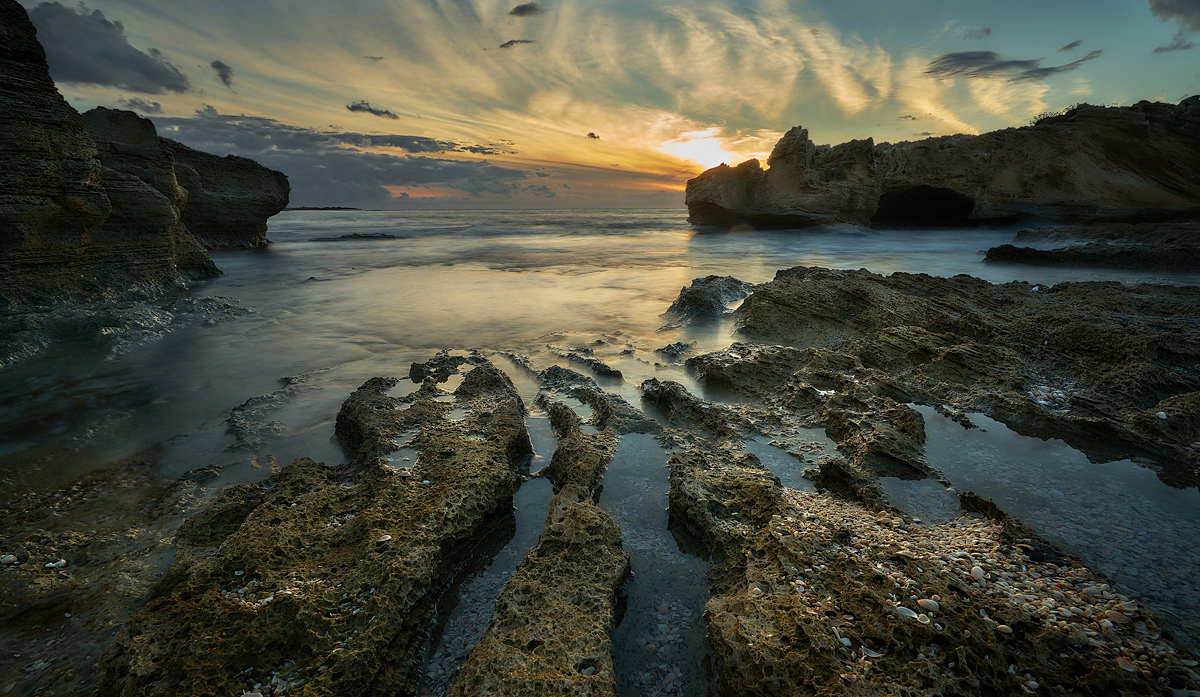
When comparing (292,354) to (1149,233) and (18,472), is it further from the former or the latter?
(1149,233)

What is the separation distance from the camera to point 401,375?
579 centimetres

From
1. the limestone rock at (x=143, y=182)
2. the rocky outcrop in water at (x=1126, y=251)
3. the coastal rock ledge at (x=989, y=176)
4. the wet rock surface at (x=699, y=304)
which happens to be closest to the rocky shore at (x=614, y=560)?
the wet rock surface at (x=699, y=304)

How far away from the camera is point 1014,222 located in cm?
2619

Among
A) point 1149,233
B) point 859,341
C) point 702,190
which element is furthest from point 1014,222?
point 859,341

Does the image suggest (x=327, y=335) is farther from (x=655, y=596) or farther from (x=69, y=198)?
(x=655, y=596)

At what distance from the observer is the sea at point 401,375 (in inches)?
107

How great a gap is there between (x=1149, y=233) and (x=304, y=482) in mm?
21208

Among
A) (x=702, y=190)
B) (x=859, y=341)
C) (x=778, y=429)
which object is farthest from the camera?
(x=702, y=190)

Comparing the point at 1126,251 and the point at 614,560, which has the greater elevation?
the point at 1126,251

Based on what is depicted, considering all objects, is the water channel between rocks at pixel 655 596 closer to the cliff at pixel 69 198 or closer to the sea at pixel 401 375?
the sea at pixel 401 375

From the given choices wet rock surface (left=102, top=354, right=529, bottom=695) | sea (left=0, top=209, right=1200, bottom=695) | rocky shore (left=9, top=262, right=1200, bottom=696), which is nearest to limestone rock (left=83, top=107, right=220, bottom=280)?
sea (left=0, top=209, right=1200, bottom=695)

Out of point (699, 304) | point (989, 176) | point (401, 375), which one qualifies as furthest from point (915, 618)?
point (989, 176)

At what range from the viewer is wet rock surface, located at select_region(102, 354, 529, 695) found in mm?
1864

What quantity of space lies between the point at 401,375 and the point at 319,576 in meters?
3.75
